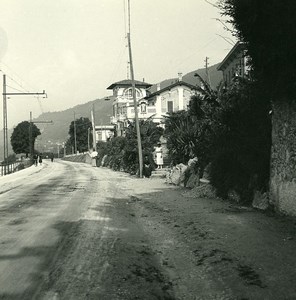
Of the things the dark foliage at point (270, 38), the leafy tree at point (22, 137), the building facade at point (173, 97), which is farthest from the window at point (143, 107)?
the dark foliage at point (270, 38)

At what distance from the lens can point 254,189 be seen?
11.7m

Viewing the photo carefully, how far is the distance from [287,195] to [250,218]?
97 cm

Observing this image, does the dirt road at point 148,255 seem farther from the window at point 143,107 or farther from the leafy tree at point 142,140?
the window at point 143,107

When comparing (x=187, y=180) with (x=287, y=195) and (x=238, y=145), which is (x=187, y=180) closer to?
(x=238, y=145)

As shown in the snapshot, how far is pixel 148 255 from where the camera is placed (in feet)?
22.7

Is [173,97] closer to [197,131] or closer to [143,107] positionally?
[143,107]

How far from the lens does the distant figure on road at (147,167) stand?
29844 mm

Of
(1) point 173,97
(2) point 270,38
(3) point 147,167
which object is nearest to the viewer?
(2) point 270,38

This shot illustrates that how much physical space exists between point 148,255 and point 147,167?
2357 centimetres

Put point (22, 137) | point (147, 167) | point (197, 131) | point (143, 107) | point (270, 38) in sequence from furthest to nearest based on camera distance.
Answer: point (22, 137) < point (143, 107) < point (147, 167) < point (197, 131) < point (270, 38)

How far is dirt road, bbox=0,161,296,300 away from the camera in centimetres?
509

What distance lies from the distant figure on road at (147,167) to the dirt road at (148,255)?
17.9 meters

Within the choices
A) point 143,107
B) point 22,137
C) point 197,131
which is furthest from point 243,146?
point 22,137

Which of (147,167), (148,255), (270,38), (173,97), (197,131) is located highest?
(173,97)
